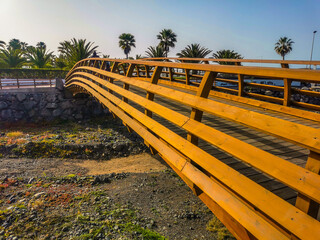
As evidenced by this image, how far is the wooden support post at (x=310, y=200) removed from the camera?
5.86 ft

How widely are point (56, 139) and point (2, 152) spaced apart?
3152 mm

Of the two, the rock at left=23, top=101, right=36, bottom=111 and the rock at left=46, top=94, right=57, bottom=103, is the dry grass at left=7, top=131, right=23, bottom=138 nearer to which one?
the rock at left=23, top=101, right=36, bottom=111

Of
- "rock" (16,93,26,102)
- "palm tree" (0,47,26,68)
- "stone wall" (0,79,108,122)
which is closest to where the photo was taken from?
"stone wall" (0,79,108,122)

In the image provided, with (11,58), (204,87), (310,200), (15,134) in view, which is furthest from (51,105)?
(310,200)

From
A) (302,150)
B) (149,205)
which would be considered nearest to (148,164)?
(149,205)

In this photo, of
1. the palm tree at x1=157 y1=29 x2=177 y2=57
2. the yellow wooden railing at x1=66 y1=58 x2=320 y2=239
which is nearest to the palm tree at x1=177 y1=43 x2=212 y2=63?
the palm tree at x1=157 y1=29 x2=177 y2=57

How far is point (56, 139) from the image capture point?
1562 cm

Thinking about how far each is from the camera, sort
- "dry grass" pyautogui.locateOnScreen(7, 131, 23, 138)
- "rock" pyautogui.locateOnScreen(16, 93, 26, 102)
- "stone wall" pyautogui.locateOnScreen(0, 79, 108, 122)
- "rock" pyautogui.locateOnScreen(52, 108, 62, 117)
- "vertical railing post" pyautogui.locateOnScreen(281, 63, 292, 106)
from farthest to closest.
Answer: "rock" pyautogui.locateOnScreen(52, 108, 62, 117)
"rock" pyautogui.locateOnScreen(16, 93, 26, 102)
"stone wall" pyautogui.locateOnScreen(0, 79, 108, 122)
"dry grass" pyautogui.locateOnScreen(7, 131, 23, 138)
"vertical railing post" pyautogui.locateOnScreen(281, 63, 292, 106)

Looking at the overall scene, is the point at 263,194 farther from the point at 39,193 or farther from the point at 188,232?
the point at 39,193

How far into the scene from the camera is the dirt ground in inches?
236

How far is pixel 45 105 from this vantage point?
20.7 m

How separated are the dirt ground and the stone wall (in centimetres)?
980

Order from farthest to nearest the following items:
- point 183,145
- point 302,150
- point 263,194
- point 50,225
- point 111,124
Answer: point 111,124, point 50,225, point 302,150, point 183,145, point 263,194

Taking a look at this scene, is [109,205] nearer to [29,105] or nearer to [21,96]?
[29,105]
